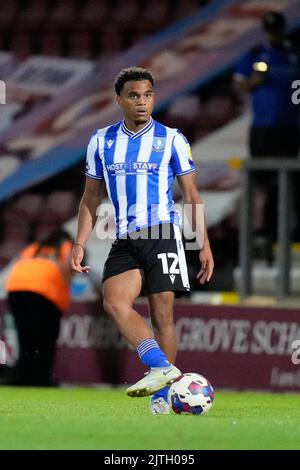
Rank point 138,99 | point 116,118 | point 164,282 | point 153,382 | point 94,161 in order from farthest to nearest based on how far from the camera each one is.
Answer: point 116,118 → point 94,161 → point 138,99 → point 164,282 → point 153,382

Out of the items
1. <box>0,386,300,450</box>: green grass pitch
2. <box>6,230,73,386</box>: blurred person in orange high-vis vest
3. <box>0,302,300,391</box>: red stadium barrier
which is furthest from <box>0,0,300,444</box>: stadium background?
<box>0,386,300,450</box>: green grass pitch

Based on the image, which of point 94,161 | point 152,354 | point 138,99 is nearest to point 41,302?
point 94,161

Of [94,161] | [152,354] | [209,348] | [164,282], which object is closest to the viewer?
[152,354]

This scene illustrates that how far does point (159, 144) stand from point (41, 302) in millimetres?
4283

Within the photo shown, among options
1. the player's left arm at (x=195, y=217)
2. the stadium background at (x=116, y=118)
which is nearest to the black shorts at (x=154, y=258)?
the player's left arm at (x=195, y=217)

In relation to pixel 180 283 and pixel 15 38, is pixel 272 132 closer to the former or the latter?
pixel 180 283

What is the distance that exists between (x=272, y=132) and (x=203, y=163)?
298 cm

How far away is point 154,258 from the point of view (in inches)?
297

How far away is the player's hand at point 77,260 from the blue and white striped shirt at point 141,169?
0.75 ft

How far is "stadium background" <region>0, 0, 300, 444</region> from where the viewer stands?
39.2 feet

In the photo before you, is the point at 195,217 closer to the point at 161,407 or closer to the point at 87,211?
the point at 87,211

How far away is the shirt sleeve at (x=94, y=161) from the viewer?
7.73 meters

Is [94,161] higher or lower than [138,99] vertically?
lower

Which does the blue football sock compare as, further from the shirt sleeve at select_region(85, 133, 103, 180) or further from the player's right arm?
the shirt sleeve at select_region(85, 133, 103, 180)
